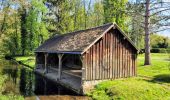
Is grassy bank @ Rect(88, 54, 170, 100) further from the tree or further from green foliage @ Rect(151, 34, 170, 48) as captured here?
green foliage @ Rect(151, 34, 170, 48)

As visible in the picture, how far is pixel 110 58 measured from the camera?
18625 mm

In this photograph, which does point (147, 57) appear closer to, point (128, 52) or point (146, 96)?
point (128, 52)

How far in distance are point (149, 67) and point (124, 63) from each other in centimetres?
666

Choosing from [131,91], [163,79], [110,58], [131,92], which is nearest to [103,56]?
[110,58]

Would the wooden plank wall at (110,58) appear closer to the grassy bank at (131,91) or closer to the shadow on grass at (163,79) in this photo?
the grassy bank at (131,91)

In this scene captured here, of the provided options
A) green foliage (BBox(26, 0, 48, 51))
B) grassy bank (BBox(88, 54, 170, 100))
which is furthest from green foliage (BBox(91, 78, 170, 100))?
green foliage (BBox(26, 0, 48, 51))

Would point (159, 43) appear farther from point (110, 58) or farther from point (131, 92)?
point (131, 92)

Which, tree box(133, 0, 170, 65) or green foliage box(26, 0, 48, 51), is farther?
green foliage box(26, 0, 48, 51)

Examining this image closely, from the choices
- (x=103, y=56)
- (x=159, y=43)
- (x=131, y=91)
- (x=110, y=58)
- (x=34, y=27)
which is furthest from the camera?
(x=159, y=43)

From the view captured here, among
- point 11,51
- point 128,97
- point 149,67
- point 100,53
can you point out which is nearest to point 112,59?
point 100,53

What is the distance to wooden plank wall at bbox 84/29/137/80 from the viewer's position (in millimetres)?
17609

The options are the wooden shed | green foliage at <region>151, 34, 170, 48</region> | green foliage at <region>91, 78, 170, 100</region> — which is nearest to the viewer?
green foliage at <region>91, 78, 170, 100</region>

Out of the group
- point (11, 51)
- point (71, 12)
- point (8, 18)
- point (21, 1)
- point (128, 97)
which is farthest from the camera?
Result: point (11, 51)

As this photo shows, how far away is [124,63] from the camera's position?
19.4 metres
